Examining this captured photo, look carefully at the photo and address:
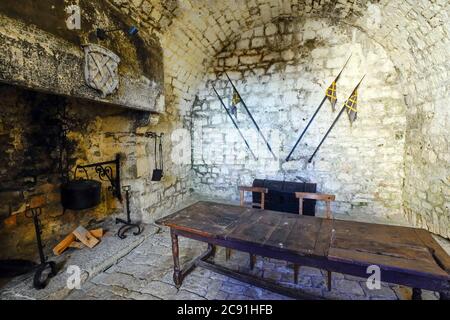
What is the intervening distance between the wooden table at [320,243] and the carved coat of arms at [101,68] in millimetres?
1323

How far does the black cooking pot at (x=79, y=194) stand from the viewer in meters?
2.20

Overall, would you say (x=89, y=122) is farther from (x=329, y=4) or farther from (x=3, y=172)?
(x=329, y=4)

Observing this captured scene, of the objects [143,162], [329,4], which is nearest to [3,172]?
[143,162]

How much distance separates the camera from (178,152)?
3859 millimetres

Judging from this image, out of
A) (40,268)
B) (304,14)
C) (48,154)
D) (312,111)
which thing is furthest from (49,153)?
(304,14)

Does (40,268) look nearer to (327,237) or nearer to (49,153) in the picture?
(49,153)

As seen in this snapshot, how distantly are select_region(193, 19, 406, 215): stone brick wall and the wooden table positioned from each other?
1.84 metres

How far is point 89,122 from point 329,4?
3597mm

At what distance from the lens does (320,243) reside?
4.75 feet

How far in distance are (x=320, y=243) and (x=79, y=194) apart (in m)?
2.28

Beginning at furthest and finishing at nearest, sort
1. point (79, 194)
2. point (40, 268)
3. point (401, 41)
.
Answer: point (401, 41) → point (79, 194) → point (40, 268)

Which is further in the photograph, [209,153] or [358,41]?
[209,153]

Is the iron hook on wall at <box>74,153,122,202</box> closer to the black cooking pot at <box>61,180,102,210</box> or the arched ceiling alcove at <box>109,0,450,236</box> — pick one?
the black cooking pot at <box>61,180,102,210</box>

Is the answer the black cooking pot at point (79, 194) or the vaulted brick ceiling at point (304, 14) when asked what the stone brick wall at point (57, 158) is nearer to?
the black cooking pot at point (79, 194)
